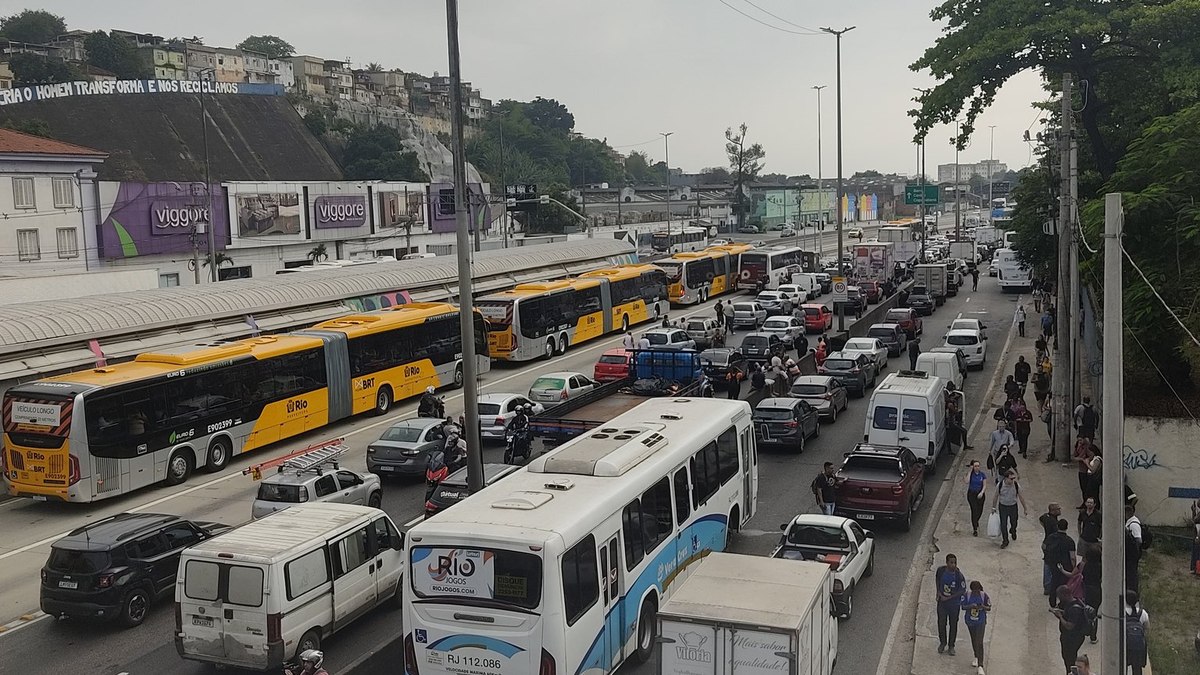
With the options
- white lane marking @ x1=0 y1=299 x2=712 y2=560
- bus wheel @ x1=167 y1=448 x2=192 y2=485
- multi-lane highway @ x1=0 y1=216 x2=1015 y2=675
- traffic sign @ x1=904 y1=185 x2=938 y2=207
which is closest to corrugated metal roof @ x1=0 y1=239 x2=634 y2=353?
bus wheel @ x1=167 y1=448 x2=192 y2=485

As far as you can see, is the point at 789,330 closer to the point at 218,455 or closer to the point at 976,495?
the point at 976,495

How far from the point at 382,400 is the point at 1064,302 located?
18.5 metres

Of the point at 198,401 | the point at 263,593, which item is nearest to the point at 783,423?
the point at 198,401

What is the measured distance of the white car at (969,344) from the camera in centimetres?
3744

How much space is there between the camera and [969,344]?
124 feet

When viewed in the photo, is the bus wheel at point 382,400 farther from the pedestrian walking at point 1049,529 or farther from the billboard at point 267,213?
the billboard at point 267,213

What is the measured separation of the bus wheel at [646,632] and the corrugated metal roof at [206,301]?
17811 mm

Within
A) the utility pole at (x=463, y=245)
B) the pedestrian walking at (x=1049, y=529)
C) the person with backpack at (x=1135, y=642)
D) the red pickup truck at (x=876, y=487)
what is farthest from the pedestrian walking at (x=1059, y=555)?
the utility pole at (x=463, y=245)

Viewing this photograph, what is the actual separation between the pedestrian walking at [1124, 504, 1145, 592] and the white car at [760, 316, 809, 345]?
24.8 m

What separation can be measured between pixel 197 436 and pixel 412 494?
5.57 metres

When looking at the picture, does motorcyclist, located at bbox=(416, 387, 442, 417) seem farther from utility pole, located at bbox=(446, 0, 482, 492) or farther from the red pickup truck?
the red pickup truck

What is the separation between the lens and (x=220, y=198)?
64688 millimetres

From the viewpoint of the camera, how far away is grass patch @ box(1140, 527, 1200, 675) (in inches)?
525

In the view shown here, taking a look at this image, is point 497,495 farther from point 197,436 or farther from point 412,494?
point 197,436
